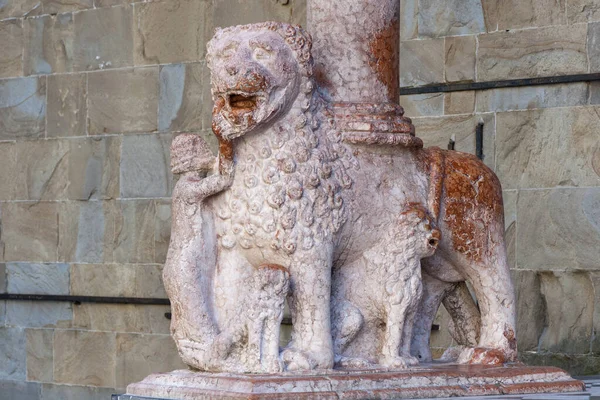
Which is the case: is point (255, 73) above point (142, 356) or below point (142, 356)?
above

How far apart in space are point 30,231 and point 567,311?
3973 mm

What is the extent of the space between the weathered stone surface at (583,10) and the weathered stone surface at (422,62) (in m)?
0.78

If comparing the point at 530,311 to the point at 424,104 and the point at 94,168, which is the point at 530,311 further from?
the point at 94,168

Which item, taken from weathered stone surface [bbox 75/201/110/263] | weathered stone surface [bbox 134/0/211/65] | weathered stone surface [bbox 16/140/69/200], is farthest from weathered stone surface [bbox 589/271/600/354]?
weathered stone surface [bbox 16/140/69/200]

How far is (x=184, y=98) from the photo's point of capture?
29.9 feet

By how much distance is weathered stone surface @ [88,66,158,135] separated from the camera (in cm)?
928

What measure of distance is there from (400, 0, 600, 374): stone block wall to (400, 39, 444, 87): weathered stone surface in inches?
0.9

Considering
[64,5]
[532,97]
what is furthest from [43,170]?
[532,97]

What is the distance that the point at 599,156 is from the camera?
747 cm

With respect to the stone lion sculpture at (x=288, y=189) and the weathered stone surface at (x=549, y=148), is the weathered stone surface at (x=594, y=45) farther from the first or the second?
the stone lion sculpture at (x=288, y=189)

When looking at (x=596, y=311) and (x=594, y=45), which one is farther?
(x=594, y=45)

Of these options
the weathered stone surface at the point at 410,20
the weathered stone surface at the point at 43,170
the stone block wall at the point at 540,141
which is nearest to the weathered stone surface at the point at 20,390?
the weathered stone surface at the point at 43,170

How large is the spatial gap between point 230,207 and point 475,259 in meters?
0.96

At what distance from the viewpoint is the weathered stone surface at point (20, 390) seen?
897cm
